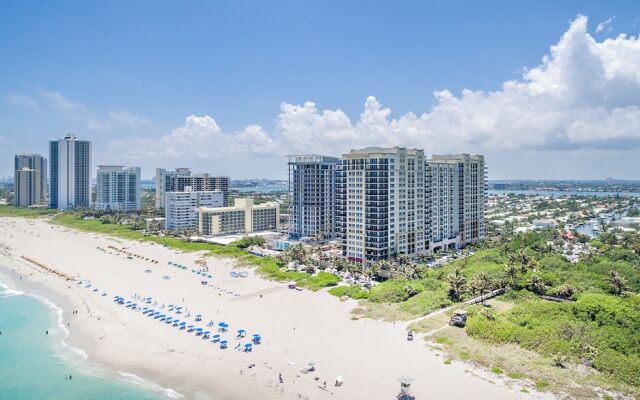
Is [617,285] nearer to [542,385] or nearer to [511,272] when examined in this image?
[511,272]

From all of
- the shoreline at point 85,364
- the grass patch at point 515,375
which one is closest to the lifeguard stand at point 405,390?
the grass patch at point 515,375

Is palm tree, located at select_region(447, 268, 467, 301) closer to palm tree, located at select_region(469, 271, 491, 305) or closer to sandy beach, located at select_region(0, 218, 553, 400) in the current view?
palm tree, located at select_region(469, 271, 491, 305)

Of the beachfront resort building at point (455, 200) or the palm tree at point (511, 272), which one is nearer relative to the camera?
the palm tree at point (511, 272)

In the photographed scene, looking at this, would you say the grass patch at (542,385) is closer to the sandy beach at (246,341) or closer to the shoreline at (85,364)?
the sandy beach at (246,341)

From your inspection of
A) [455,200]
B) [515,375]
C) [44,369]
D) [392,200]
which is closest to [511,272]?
[392,200]

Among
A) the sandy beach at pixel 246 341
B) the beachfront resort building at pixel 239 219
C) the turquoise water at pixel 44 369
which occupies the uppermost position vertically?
the beachfront resort building at pixel 239 219

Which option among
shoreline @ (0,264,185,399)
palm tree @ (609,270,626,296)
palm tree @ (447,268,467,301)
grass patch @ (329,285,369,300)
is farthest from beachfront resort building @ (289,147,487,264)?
shoreline @ (0,264,185,399)

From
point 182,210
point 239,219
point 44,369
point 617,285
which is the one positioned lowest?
point 44,369
